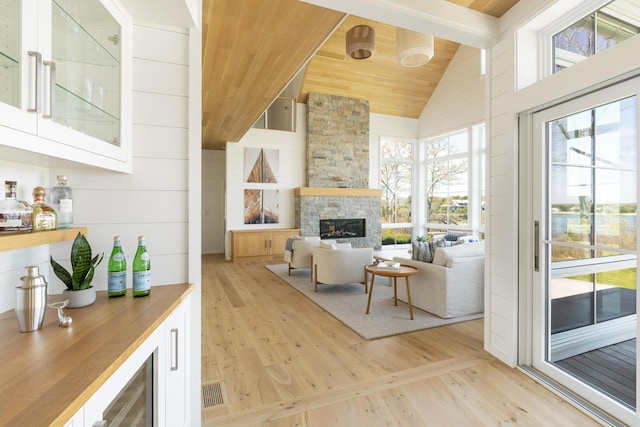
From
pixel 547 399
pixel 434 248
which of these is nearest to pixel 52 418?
pixel 547 399

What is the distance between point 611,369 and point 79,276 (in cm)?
322

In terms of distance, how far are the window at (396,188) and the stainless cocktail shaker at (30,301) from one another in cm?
852

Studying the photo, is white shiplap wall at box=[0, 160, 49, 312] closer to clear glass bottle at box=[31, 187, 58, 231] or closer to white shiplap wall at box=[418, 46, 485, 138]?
clear glass bottle at box=[31, 187, 58, 231]

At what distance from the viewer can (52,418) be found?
603 mm

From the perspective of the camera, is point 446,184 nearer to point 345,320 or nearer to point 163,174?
point 345,320

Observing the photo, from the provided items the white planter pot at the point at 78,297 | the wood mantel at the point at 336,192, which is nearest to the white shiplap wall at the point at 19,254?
the white planter pot at the point at 78,297

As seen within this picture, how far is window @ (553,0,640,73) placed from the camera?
1879 mm

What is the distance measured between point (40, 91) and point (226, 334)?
2715mm

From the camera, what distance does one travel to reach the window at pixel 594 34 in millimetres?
1879

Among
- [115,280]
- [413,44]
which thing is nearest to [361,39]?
[413,44]

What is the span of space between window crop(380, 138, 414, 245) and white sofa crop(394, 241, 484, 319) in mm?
5363

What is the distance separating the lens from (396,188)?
9289 mm

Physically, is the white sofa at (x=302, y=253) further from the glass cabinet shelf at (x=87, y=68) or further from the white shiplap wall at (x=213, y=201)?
the glass cabinet shelf at (x=87, y=68)

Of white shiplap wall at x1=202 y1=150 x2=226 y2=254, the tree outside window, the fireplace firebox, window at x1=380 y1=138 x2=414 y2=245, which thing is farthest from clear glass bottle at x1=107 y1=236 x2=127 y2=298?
window at x1=380 y1=138 x2=414 y2=245
